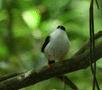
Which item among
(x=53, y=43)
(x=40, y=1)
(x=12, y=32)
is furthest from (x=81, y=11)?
(x=53, y=43)

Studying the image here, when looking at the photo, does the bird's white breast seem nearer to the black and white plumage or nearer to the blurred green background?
the black and white plumage

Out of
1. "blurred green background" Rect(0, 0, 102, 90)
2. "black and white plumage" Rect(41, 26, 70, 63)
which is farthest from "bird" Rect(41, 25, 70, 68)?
"blurred green background" Rect(0, 0, 102, 90)

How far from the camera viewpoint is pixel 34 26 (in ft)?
9.70

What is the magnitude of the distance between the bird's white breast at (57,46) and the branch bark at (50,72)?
0.33ft

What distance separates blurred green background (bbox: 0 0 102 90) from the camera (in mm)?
2881

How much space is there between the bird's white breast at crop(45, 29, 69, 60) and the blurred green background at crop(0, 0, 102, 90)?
83 centimetres

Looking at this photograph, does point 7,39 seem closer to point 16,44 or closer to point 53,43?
point 16,44

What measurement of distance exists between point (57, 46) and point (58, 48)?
0.01 m

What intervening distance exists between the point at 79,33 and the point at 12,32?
52 centimetres

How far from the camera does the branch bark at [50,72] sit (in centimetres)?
174

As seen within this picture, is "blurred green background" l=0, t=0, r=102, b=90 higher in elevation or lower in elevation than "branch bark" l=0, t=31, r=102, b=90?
lower

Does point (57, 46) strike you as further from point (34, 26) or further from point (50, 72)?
point (34, 26)

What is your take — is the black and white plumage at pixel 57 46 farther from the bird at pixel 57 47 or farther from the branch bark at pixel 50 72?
the branch bark at pixel 50 72

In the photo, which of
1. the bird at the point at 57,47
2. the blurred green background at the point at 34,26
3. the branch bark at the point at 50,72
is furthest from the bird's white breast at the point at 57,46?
the blurred green background at the point at 34,26
